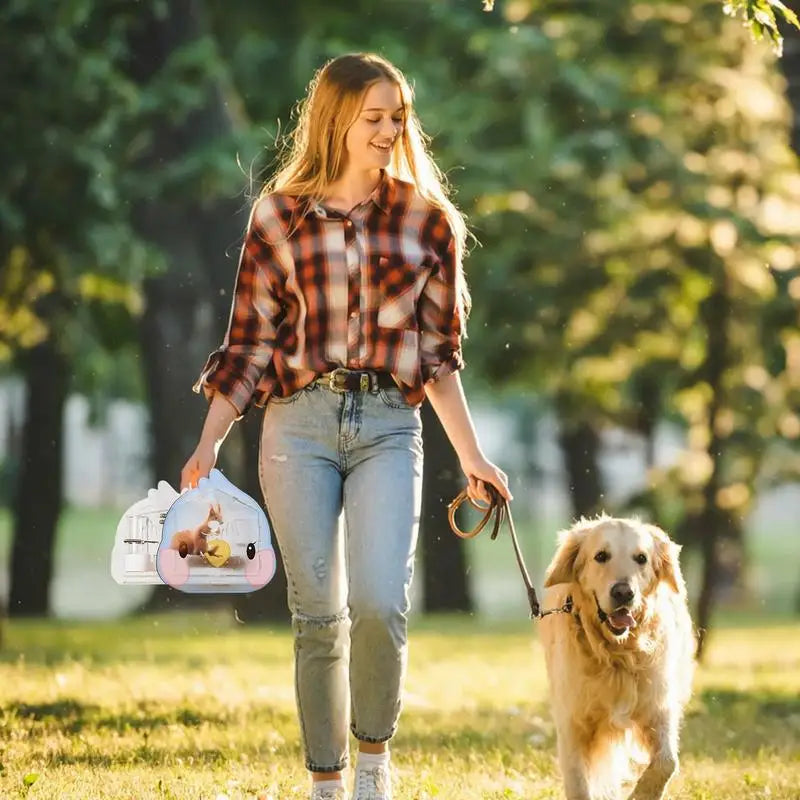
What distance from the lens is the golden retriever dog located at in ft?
18.5

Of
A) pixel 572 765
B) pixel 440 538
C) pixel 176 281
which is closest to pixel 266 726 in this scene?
pixel 572 765

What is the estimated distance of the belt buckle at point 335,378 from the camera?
Answer: 16.4 ft

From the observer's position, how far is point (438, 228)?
17.1 ft

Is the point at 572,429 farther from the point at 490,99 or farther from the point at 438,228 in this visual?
the point at 438,228

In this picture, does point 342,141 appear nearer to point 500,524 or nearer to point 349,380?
point 349,380

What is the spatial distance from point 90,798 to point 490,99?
1109 cm

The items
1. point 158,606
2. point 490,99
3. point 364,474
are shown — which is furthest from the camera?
point 158,606

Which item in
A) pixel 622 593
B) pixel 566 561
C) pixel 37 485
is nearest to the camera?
pixel 622 593

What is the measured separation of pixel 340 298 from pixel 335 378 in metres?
0.22

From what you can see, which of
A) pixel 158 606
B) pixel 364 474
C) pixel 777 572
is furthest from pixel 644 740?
pixel 777 572

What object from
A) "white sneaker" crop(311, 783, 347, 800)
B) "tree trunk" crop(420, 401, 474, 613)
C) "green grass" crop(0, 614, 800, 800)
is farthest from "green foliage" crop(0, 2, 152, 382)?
"white sneaker" crop(311, 783, 347, 800)

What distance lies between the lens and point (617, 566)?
5.60 metres

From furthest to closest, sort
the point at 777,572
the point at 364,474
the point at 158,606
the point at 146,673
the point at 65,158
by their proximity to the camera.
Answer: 1. the point at 777,572
2. the point at 158,606
3. the point at 65,158
4. the point at 146,673
5. the point at 364,474

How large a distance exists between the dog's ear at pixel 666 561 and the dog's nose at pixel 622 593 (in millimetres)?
219
